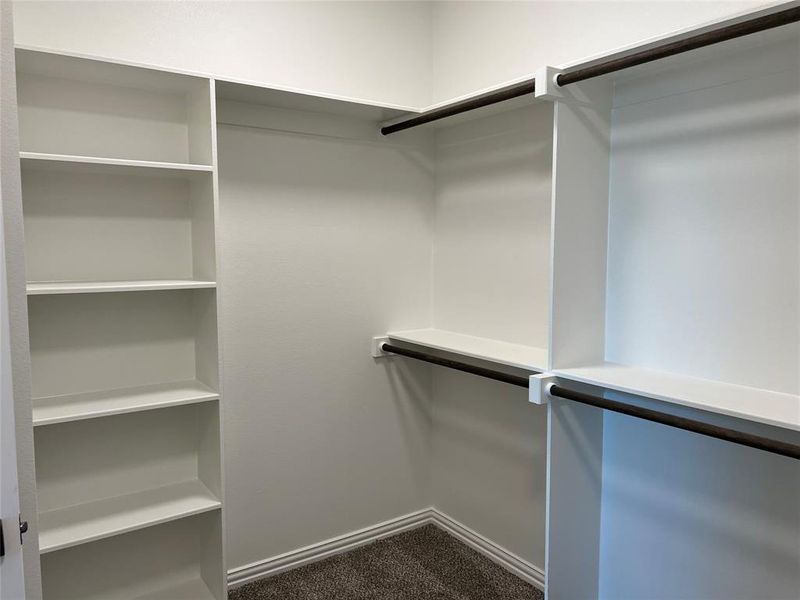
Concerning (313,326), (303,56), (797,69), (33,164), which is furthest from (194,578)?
(797,69)

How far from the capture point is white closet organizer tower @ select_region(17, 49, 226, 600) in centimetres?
192

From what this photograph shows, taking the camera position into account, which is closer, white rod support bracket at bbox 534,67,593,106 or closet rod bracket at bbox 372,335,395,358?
white rod support bracket at bbox 534,67,593,106

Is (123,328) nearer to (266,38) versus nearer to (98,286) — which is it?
(98,286)

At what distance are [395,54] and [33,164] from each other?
5.19 feet

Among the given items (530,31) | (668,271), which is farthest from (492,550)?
(530,31)

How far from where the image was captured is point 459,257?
272cm

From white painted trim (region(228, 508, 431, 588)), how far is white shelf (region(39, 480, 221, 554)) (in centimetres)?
51

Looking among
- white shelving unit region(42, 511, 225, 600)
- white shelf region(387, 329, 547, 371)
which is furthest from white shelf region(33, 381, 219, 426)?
white shelf region(387, 329, 547, 371)

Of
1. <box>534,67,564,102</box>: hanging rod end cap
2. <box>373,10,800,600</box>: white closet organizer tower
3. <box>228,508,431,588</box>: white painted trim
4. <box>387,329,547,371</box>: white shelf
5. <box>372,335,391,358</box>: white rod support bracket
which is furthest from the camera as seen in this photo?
<box>372,335,391,358</box>: white rod support bracket

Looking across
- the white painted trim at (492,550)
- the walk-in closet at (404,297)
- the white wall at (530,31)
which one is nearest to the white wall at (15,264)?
the walk-in closet at (404,297)

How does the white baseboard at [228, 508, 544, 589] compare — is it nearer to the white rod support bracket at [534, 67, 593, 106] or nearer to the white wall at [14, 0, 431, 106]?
the white rod support bracket at [534, 67, 593, 106]

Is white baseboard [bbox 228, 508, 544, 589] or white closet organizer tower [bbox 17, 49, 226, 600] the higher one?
white closet organizer tower [bbox 17, 49, 226, 600]

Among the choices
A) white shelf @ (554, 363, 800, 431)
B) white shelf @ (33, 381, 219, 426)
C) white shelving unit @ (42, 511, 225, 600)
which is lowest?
white shelving unit @ (42, 511, 225, 600)

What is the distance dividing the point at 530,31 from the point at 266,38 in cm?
105
